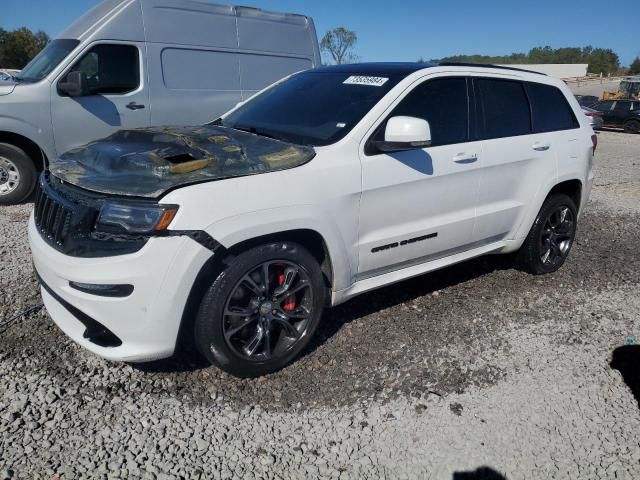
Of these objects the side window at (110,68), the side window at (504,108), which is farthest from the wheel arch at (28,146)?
the side window at (504,108)

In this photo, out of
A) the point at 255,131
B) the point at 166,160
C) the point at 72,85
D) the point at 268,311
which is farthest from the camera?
the point at 72,85

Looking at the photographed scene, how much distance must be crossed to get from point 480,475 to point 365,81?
2.50 metres

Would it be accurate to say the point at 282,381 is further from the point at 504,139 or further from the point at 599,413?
the point at 504,139

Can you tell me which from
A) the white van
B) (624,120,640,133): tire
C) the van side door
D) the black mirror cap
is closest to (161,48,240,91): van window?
the white van

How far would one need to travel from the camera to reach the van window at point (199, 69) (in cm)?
717

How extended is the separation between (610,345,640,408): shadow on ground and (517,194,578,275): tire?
1.20 metres

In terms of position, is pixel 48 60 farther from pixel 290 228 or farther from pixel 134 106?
pixel 290 228

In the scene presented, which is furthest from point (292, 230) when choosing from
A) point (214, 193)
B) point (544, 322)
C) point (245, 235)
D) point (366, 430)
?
point (544, 322)

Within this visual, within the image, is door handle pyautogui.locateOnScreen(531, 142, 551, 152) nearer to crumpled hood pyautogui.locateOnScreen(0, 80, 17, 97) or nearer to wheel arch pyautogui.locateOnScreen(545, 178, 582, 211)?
wheel arch pyautogui.locateOnScreen(545, 178, 582, 211)

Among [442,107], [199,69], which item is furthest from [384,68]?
[199,69]

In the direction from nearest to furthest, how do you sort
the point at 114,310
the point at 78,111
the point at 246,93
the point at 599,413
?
the point at 114,310 → the point at 599,413 → the point at 78,111 → the point at 246,93

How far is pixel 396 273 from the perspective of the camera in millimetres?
3572

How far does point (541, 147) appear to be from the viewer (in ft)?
14.1

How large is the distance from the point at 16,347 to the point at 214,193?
67.0 inches
